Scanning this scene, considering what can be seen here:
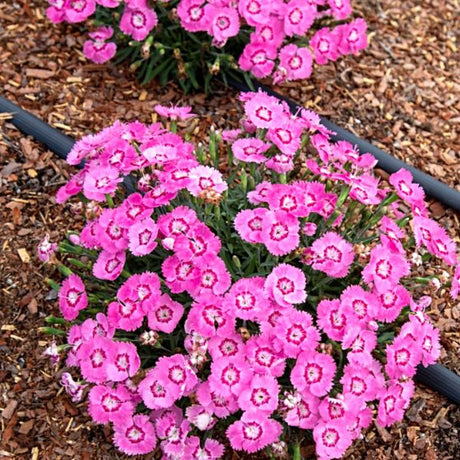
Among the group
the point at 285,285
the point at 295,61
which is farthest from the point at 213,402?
the point at 295,61

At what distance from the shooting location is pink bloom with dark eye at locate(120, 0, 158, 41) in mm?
3834

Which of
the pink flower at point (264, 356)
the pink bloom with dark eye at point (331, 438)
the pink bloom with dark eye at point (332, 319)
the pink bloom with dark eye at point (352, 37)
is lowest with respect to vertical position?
the pink bloom with dark eye at point (331, 438)

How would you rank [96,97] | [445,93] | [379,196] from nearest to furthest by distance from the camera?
[379,196], [96,97], [445,93]

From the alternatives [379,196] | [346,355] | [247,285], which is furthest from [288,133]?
[346,355]

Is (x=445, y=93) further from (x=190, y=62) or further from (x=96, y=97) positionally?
(x=96, y=97)

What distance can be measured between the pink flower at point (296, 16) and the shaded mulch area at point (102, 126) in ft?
1.85

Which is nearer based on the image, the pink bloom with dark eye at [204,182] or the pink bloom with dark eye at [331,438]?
the pink bloom with dark eye at [331,438]

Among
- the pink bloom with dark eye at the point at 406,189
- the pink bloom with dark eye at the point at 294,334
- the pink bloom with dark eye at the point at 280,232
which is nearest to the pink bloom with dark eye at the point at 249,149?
the pink bloom with dark eye at the point at 280,232

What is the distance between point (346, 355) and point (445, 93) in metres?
2.21

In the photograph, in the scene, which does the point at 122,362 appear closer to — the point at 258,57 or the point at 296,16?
the point at 258,57

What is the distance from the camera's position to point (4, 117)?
154 inches

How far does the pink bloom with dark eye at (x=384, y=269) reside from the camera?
2703 mm

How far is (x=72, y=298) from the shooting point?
9.46 ft

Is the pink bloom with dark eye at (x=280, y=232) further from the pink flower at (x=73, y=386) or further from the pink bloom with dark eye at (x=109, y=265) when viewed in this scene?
the pink flower at (x=73, y=386)
